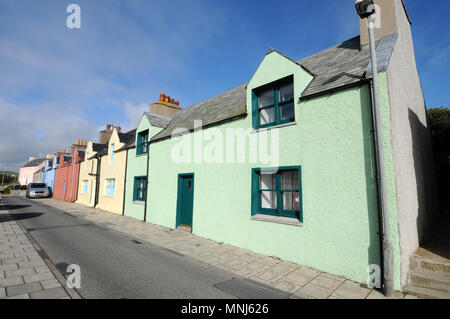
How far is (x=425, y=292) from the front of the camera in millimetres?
4266

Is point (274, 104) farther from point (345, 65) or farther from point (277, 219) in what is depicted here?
point (277, 219)

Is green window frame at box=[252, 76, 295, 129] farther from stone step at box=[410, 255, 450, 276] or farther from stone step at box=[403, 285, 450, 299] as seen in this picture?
stone step at box=[403, 285, 450, 299]

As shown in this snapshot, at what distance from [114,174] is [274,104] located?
14473 millimetres

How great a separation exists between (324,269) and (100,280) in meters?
5.36

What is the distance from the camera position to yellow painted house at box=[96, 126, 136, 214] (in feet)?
52.3

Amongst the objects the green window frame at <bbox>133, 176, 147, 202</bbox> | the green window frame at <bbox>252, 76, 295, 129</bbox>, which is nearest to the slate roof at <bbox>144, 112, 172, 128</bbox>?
the green window frame at <bbox>133, 176, 147, 202</bbox>

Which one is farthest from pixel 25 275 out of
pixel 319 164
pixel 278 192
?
pixel 319 164

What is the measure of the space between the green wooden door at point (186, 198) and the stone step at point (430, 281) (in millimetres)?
7808

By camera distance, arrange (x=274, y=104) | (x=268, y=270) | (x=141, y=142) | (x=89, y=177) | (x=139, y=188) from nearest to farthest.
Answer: (x=268, y=270) → (x=274, y=104) → (x=139, y=188) → (x=141, y=142) → (x=89, y=177)

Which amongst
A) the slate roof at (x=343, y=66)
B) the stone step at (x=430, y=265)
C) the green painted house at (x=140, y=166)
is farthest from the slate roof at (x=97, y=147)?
the stone step at (x=430, y=265)

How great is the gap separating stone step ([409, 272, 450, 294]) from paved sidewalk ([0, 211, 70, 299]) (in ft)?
23.0

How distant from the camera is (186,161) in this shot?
413 inches
